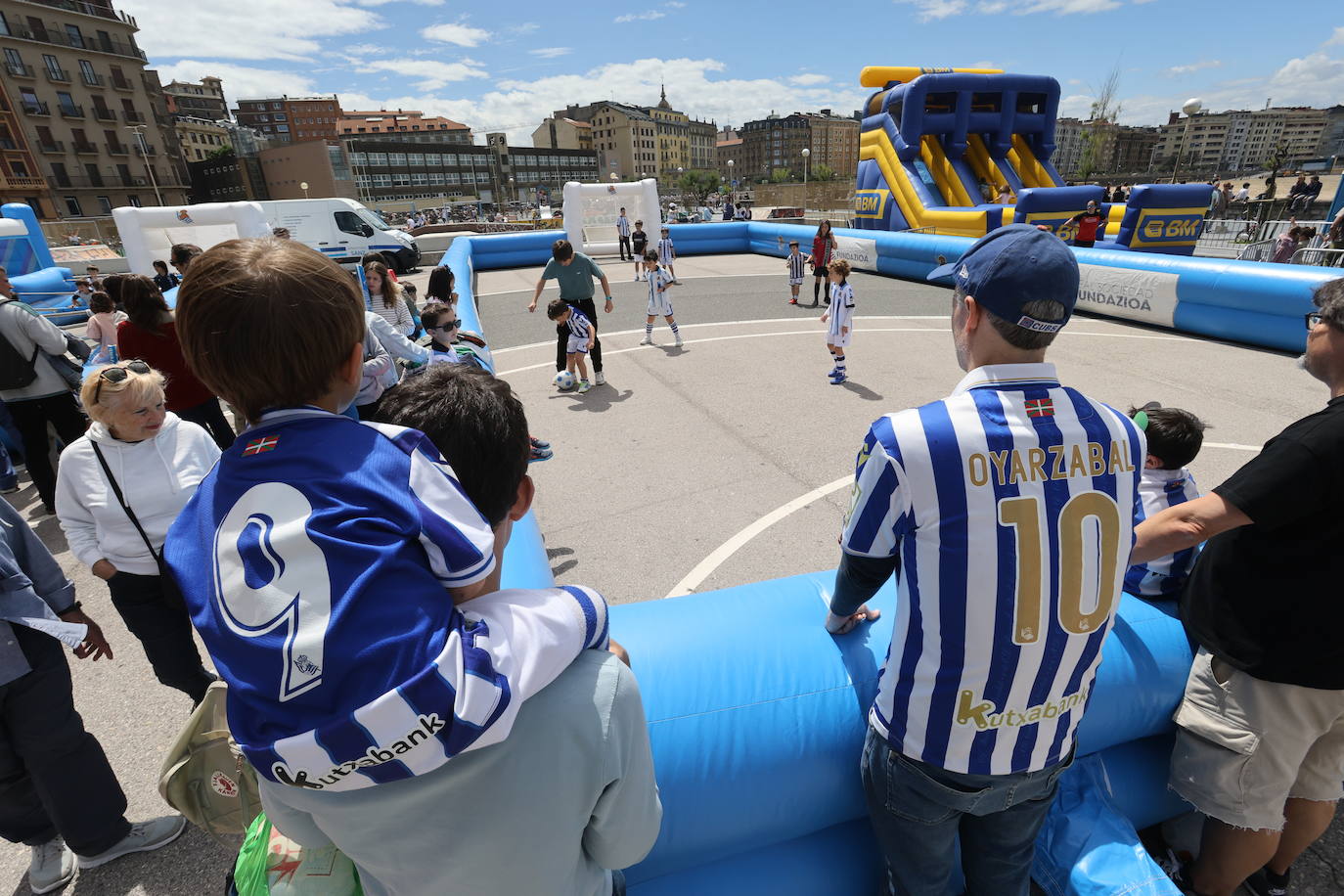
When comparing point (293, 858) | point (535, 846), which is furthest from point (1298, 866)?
point (293, 858)

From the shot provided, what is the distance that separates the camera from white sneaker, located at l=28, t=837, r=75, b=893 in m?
2.51

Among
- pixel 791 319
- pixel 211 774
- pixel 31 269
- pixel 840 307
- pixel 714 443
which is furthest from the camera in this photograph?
pixel 31 269

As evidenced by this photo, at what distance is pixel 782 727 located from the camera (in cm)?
201

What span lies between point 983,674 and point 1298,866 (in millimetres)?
2190

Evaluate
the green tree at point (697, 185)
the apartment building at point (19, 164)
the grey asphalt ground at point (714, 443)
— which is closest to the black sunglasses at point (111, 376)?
the grey asphalt ground at point (714, 443)

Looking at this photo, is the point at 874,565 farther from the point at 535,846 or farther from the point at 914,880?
the point at 535,846

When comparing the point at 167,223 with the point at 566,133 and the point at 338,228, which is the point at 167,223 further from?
the point at 566,133

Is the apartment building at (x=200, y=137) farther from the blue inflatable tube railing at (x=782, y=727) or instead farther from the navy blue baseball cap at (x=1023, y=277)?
the navy blue baseball cap at (x=1023, y=277)

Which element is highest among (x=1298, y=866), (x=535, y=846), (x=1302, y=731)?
(x=535, y=846)

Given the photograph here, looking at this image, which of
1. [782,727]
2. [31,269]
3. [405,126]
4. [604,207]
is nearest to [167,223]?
[31,269]

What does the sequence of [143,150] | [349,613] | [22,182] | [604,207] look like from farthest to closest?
1. [143,150]
2. [22,182]
3. [604,207]
4. [349,613]

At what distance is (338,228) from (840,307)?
20560 millimetres

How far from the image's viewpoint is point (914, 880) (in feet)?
5.72

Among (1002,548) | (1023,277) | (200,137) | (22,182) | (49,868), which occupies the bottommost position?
(49,868)
